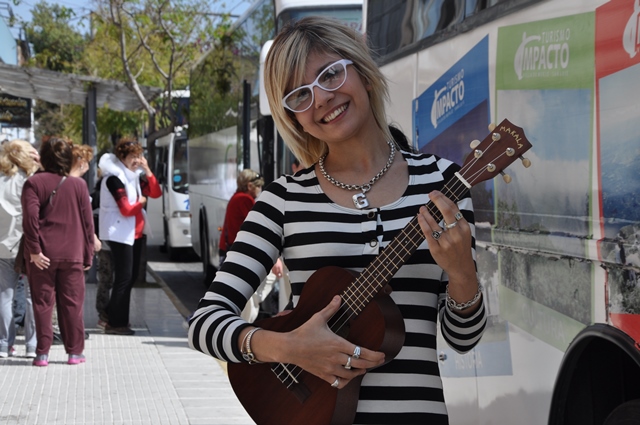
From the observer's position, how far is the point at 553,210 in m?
3.53

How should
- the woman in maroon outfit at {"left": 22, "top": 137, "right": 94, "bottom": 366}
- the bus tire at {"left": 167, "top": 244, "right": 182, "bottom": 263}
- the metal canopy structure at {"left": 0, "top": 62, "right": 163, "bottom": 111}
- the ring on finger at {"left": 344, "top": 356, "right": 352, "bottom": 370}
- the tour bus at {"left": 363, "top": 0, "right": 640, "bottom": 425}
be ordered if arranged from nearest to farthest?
1. the ring on finger at {"left": 344, "top": 356, "right": 352, "bottom": 370}
2. the tour bus at {"left": 363, "top": 0, "right": 640, "bottom": 425}
3. the woman in maroon outfit at {"left": 22, "top": 137, "right": 94, "bottom": 366}
4. the metal canopy structure at {"left": 0, "top": 62, "right": 163, "bottom": 111}
5. the bus tire at {"left": 167, "top": 244, "right": 182, "bottom": 263}

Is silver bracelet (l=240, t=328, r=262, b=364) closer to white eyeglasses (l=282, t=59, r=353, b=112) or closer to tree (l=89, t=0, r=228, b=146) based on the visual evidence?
white eyeglasses (l=282, t=59, r=353, b=112)

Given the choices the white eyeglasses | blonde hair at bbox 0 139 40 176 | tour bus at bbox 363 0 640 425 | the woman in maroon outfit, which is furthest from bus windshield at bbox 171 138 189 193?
the white eyeglasses

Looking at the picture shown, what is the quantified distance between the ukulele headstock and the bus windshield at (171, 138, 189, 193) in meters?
18.5

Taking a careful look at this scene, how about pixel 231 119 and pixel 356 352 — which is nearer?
pixel 356 352

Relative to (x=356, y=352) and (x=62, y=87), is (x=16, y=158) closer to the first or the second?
(x=62, y=87)

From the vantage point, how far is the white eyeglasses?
99.2 inches

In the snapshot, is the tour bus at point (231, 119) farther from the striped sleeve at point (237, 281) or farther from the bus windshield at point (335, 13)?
the striped sleeve at point (237, 281)

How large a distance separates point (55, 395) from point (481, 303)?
5.71m

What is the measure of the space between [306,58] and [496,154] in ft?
1.84

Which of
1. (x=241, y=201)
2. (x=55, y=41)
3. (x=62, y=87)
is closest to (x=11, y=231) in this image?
(x=241, y=201)

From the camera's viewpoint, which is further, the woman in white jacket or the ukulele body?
the woman in white jacket

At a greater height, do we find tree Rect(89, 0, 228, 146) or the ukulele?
tree Rect(89, 0, 228, 146)

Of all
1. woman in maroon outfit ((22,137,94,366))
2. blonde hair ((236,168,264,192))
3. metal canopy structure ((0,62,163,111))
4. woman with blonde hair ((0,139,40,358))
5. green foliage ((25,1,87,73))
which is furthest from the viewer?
green foliage ((25,1,87,73))
